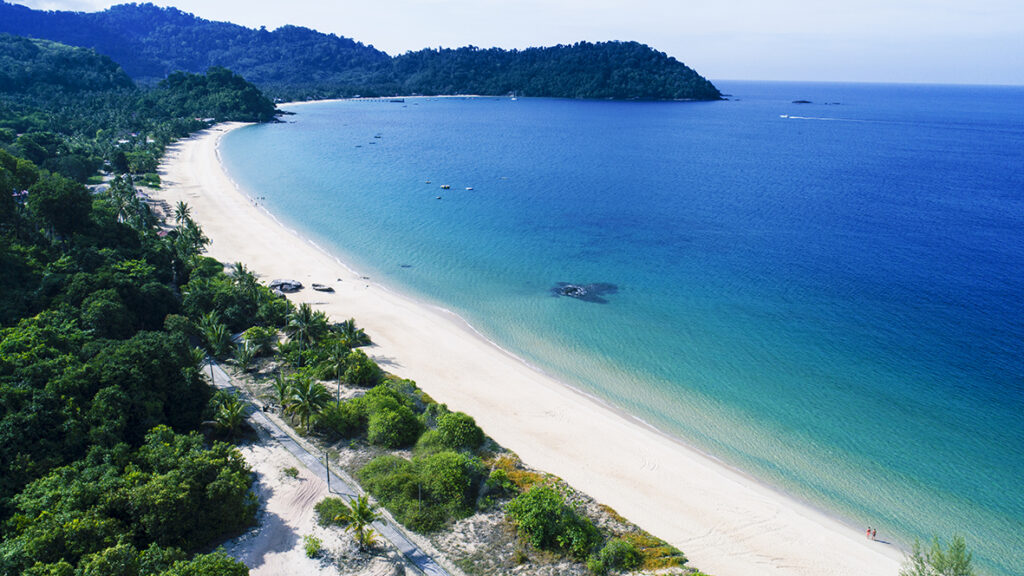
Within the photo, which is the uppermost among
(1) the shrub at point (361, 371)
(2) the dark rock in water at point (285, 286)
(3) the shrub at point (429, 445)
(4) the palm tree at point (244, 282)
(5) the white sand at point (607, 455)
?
(4) the palm tree at point (244, 282)

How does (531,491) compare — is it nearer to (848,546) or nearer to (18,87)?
(848,546)

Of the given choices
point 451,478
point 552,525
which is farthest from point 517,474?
point 552,525

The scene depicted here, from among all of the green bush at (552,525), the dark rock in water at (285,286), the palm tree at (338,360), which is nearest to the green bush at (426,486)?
the green bush at (552,525)

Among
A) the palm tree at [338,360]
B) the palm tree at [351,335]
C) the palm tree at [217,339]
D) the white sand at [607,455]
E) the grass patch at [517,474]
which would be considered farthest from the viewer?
the palm tree at [351,335]

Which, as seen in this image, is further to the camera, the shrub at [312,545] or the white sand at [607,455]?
the white sand at [607,455]

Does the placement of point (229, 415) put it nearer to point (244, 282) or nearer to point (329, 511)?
point (329, 511)

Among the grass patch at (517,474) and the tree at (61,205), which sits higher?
the tree at (61,205)

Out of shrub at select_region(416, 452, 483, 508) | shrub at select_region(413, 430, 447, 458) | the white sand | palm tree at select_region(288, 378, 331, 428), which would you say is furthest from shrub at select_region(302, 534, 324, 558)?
the white sand

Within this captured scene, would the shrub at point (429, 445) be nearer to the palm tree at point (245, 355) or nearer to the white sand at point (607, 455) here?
the white sand at point (607, 455)
